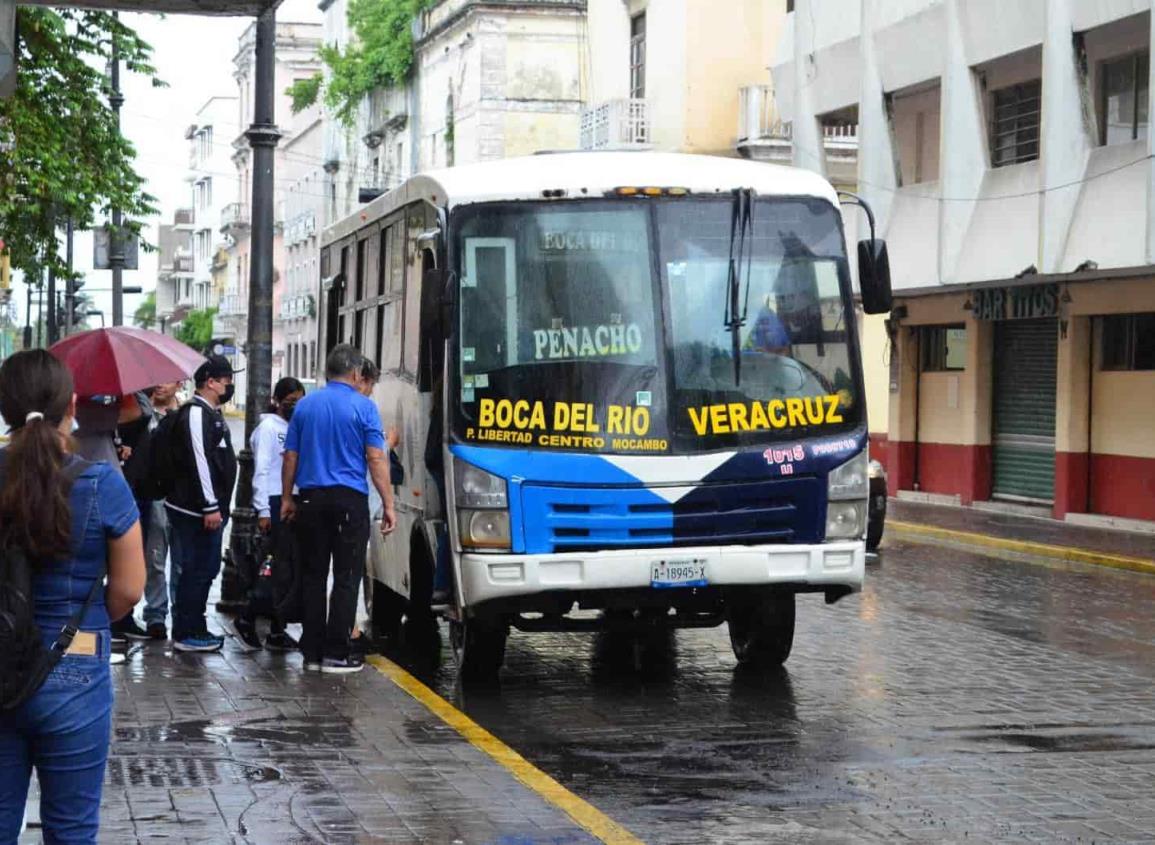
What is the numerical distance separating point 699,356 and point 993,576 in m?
9.51

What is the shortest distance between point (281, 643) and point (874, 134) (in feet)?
67.8

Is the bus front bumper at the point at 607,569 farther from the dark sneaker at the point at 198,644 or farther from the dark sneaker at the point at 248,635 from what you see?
the dark sneaker at the point at 248,635

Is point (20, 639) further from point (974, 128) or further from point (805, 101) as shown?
point (805, 101)

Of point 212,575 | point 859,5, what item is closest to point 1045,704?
point 212,575

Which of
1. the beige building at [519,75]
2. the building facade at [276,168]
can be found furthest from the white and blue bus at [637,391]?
the building facade at [276,168]

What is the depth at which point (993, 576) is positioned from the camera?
20094 millimetres

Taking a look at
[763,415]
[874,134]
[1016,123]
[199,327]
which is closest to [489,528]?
A: [763,415]

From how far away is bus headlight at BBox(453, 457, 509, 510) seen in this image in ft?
36.3

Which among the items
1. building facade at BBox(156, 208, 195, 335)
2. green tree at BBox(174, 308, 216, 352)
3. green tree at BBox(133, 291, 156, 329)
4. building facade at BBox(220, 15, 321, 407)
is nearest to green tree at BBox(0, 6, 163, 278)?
building facade at BBox(220, 15, 321, 407)

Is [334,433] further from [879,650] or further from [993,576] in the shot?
[993,576]

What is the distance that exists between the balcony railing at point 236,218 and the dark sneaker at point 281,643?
88688mm

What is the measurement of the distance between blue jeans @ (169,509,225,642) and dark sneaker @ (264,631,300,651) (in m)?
0.49

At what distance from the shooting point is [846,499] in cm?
1155

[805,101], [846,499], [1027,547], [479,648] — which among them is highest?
[805,101]
